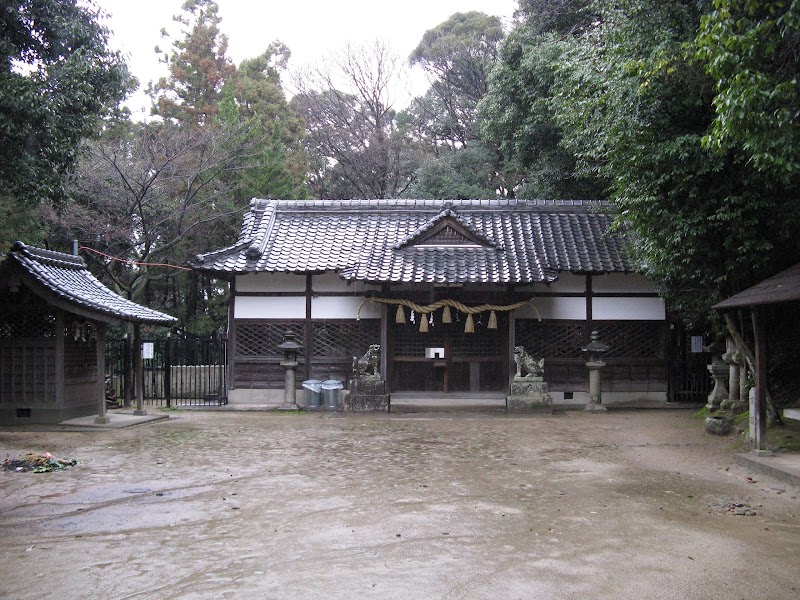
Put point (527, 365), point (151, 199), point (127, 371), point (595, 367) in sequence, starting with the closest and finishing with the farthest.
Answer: point (527, 365), point (595, 367), point (127, 371), point (151, 199)

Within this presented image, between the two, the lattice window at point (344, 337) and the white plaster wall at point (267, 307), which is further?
the white plaster wall at point (267, 307)

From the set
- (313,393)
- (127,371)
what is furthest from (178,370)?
(313,393)

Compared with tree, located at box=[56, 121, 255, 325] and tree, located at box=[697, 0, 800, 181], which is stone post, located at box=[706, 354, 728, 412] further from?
tree, located at box=[56, 121, 255, 325]

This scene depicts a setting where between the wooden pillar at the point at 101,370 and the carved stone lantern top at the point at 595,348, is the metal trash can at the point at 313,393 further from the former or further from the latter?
the carved stone lantern top at the point at 595,348

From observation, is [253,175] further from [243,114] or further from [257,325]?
[257,325]

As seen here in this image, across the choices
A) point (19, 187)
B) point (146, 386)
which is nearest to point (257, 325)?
point (146, 386)

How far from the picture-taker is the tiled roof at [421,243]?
18422 mm

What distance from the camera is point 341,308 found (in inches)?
763

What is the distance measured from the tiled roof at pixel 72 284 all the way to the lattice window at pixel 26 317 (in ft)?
2.12

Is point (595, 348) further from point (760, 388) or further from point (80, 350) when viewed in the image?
point (80, 350)

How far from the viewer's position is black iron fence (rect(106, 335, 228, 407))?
19.4 m

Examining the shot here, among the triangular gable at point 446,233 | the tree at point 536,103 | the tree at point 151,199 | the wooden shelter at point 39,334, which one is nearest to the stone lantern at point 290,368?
the triangular gable at point 446,233

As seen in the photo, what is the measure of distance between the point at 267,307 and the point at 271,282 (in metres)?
0.69

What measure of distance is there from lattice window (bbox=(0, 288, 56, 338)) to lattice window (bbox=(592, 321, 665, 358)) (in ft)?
43.8
